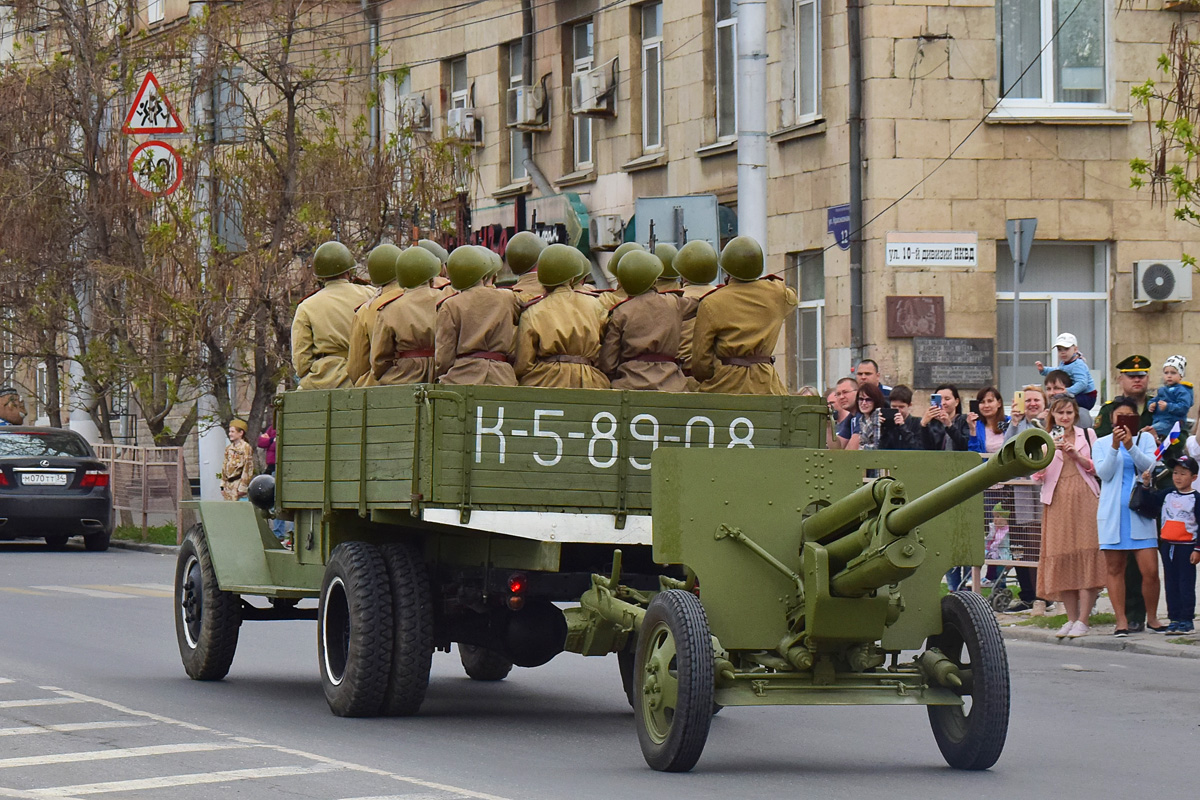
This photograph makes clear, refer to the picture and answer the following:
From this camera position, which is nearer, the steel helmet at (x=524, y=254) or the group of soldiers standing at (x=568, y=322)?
the group of soldiers standing at (x=568, y=322)

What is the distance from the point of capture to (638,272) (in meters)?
11.4

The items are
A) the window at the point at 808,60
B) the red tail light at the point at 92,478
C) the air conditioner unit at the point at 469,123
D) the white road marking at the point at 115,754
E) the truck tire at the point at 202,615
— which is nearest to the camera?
the white road marking at the point at 115,754

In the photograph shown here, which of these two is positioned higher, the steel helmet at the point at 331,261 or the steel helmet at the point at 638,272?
the steel helmet at the point at 331,261

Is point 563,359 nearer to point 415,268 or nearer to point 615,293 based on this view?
point 615,293

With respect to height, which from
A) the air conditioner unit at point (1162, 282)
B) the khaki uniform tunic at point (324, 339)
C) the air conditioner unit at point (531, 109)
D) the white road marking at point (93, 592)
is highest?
the air conditioner unit at point (531, 109)

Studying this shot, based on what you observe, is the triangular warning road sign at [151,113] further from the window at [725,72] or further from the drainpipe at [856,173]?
the drainpipe at [856,173]

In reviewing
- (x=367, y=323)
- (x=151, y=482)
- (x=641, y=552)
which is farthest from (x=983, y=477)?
(x=151, y=482)

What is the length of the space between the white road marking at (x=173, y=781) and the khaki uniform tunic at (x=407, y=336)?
2.86 meters

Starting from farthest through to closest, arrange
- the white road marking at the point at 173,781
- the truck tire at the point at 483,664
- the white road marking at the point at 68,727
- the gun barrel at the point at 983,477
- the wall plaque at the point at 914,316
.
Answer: the wall plaque at the point at 914,316, the truck tire at the point at 483,664, the white road marking at the point at 68,727, the white road marking at the point at 173,781, the gun barrel at the point at 983,477

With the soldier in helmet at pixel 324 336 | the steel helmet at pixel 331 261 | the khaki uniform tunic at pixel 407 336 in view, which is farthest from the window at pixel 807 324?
the khaki uniform tunic at pixel 407 336

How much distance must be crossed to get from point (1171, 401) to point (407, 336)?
8.35m

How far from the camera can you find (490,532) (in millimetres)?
10406

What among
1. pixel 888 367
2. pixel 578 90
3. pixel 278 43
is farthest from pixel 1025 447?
pixel 578 90

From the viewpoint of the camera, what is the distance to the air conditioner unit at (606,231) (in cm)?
2923
